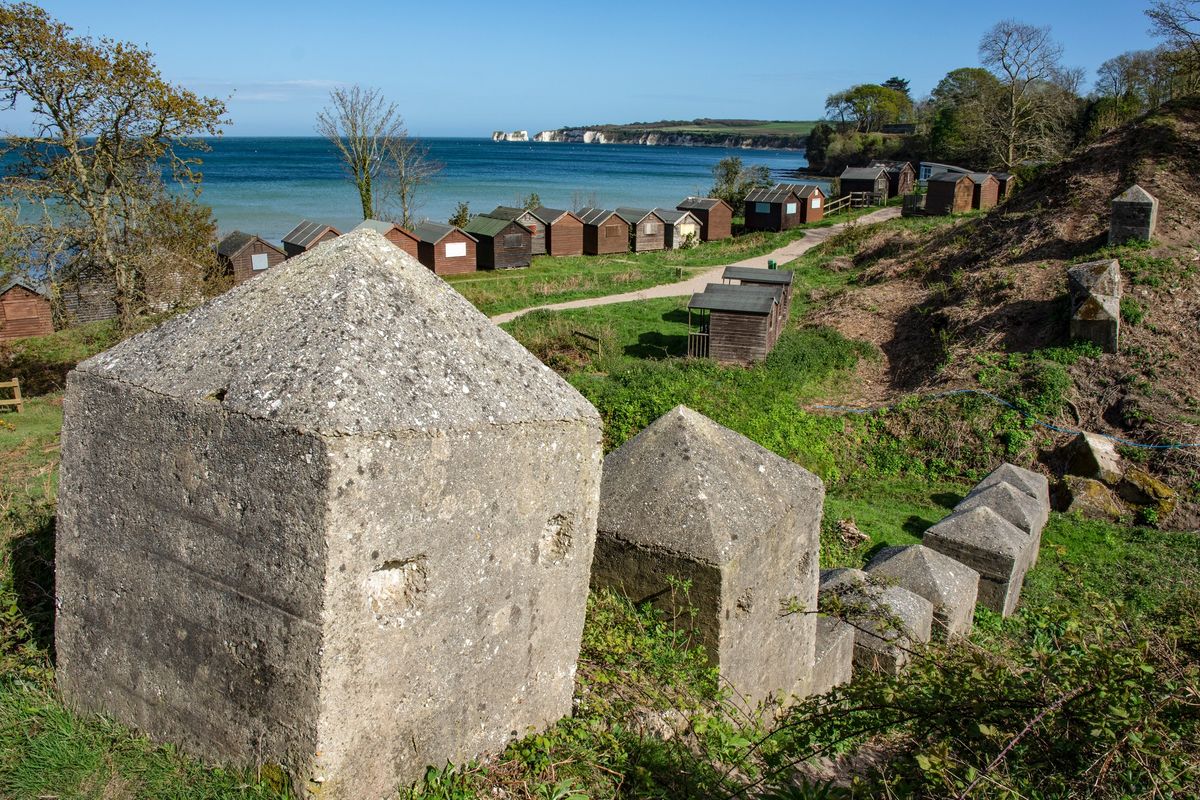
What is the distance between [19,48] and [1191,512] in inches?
1046

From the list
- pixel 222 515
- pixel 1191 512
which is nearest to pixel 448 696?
pixel 222 515

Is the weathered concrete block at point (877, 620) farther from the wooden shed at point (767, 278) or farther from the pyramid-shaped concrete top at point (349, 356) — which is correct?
the wooden shed at point (767, 278)

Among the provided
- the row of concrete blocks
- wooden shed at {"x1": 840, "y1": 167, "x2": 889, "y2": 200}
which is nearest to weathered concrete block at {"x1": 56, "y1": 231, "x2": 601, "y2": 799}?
the row of concrete blocks

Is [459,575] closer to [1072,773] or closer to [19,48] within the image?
[1072,773]

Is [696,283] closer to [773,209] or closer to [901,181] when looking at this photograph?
[773,209]

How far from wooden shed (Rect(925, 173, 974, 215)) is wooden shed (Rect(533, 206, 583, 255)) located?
18977 millimetres

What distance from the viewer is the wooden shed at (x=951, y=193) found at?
Answer: 4466 centimetres

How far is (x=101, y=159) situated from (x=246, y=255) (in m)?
13.9

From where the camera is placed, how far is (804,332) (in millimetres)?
27172

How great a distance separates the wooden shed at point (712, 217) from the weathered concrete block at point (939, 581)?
41.1 m

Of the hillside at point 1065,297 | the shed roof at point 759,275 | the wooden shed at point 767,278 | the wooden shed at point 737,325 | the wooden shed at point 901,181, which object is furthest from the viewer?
the wooden shed at point 901,181

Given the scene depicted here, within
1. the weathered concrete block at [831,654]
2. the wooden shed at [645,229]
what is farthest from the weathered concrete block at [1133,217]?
the wooden shed at [645,229]

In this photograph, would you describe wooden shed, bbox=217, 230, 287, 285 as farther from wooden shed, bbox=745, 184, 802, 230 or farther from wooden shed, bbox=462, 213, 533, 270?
wooden shed, bbox=745, 184, 802, 230

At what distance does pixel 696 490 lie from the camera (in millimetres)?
5289
